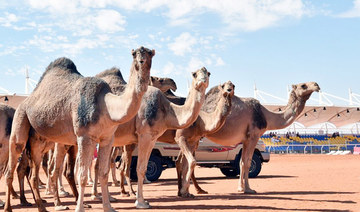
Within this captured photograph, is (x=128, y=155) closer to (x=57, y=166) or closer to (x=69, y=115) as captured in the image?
(x=57, y=166)

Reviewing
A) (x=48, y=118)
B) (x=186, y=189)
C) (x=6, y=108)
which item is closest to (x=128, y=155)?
(x=186, y=189)

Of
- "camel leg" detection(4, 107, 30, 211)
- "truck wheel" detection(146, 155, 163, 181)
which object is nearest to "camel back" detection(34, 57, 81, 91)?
"camel leg" detection(4, 107, 30, 211)

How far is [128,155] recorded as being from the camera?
1291 centimetres

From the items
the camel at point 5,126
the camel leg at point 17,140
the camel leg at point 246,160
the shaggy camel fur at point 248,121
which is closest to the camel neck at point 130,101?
the camel leg at point 17,140

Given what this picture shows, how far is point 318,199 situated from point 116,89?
5.58 meters

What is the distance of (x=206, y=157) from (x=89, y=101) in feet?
36.2

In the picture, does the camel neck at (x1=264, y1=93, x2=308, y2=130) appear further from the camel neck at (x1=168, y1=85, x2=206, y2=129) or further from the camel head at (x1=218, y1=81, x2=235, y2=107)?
the camel neck at (x1=168, y1=85, x2=206, y2=129)

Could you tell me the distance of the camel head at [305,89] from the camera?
14211 mm

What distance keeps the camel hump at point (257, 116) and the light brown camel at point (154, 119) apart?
159 inches

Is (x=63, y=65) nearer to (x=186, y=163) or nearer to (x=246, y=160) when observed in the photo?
(x=186, y=163)

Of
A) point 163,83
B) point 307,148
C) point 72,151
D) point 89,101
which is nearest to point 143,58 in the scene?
point 89,101

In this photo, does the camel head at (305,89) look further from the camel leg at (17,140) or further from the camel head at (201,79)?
the camel leg at (17,140)

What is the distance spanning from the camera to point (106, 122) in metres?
8.40

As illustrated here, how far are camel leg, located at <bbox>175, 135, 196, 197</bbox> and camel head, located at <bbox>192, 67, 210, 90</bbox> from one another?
211 cm
